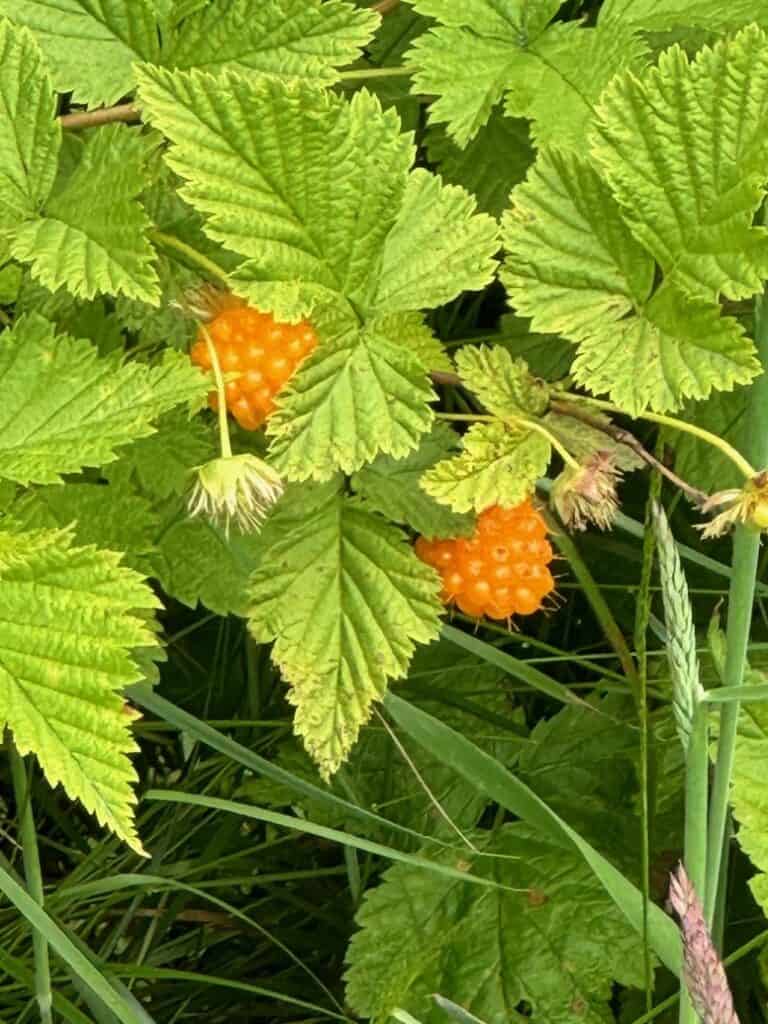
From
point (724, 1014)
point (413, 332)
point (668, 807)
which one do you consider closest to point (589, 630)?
point (668, 807)

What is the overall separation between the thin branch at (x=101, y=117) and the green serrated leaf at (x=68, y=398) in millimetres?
207

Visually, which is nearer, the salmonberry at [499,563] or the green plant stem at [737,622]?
the green plant stem at [737,622]

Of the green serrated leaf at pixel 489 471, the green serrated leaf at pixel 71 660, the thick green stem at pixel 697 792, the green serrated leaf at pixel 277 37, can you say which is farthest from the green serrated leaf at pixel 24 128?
the thick green stem at pixel 697 792

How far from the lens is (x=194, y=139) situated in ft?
3.11

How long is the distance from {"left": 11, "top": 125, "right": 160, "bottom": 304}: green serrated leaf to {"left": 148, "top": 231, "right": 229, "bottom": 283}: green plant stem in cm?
5

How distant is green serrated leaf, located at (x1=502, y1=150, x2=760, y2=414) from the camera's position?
0.98 metres

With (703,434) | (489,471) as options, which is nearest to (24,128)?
(489,471)

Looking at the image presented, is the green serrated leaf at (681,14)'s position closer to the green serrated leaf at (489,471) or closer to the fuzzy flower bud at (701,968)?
the green serrated leaf at (489,471)

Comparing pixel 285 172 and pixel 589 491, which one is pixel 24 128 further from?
pixel 589 491

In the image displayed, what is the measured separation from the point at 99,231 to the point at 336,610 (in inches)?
12.9

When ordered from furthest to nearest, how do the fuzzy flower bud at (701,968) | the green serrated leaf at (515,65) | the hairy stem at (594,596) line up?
the hairy stem at (594,596) → the green serrated leaf at (515,65) → the fuzzy flower bud at (701,968)

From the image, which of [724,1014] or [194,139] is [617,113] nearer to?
[194,139]

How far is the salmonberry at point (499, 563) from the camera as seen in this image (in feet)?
3.65

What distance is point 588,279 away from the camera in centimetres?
102
